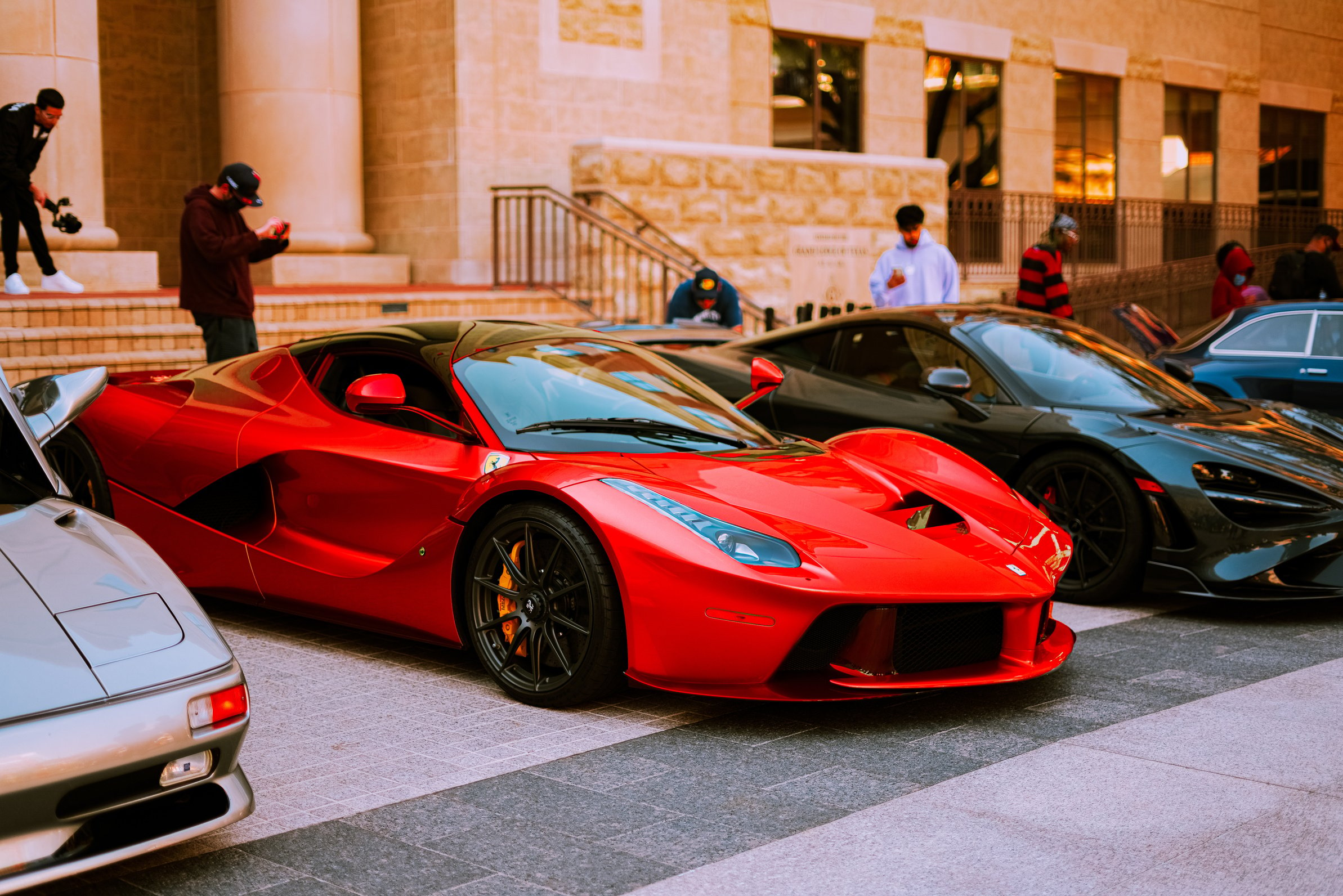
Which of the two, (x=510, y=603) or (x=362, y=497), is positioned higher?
(x=362, y=497)

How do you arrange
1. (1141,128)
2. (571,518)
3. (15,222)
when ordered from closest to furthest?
(571,518) < (15,222) < (1141,128)

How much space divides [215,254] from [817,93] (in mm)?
12988

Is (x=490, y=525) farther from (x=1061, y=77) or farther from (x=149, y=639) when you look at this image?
(x=1061, y=77)

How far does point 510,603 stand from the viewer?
4.86m

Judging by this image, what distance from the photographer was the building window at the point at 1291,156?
27719 millimetres

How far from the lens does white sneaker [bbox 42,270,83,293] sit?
1259 cm

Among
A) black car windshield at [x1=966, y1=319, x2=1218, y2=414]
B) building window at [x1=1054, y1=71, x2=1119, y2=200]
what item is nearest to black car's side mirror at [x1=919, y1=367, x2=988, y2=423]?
black car windshield at [x1=966, y1=319, x2=1218, y2=414]

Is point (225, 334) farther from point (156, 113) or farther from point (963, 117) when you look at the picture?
point (963, 117)

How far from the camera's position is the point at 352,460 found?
5398 mm

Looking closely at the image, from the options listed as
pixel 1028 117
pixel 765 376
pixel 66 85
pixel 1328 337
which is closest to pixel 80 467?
pixel 765 376

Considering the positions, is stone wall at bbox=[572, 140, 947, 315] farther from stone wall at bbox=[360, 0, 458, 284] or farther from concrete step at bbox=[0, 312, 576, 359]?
concrete step at bbox=[0, 312, 576, 359]

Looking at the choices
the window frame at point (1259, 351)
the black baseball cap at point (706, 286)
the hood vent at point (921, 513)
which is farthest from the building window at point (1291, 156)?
the hood vent at point (921, 513)

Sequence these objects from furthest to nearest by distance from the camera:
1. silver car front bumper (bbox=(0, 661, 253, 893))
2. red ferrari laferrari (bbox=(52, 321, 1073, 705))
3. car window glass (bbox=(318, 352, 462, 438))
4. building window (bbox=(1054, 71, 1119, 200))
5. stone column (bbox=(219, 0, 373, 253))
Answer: building window (bbox=(1054, 71, 1119, 200)), stone column (bbox=(219, 0, 373, 253)), car window glass (bbox=(318, 352, 462, 438)), red ferrari laferrari (bbox=(52, 321, 1073, 705)), silver car front bumper (bbox=(0, 661, 253, 893))

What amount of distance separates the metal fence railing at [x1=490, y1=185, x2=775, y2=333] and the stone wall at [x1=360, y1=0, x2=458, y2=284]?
2.48 feet
